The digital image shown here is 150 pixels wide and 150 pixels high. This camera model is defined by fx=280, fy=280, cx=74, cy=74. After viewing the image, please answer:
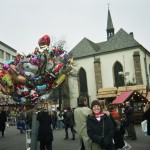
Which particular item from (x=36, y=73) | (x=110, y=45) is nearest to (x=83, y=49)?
(x=110, y=45)

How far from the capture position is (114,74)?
144 ft

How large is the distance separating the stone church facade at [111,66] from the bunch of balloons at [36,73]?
33.7m

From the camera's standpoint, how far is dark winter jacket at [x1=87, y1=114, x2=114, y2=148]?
5.00 meters

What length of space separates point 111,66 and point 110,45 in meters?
3.89

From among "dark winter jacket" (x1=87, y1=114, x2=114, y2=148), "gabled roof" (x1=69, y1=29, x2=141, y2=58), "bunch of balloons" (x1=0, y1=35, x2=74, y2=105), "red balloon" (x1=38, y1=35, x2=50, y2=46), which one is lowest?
"dark winter jacket" (x1=87, y1=114, x2=114, y2=148)

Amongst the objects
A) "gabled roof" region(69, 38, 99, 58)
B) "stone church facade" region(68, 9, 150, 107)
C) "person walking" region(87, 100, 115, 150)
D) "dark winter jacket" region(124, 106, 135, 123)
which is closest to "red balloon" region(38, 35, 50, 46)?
"person walking" region(87, 100, 115, 150)

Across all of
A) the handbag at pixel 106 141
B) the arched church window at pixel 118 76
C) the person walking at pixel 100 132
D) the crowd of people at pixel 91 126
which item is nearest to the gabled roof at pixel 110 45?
the arched church window at pixel 118 76

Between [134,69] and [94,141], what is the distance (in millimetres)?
37372

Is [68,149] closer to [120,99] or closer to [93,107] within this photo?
[93,107]

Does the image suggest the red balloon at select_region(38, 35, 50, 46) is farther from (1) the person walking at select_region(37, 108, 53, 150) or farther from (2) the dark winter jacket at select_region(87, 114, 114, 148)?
(2) the dark winter jacket at select_region(87, 114, 114, 148)

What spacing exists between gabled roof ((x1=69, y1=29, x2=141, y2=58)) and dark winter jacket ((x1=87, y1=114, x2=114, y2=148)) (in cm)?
3845

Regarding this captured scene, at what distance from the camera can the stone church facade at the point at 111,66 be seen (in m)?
41.8

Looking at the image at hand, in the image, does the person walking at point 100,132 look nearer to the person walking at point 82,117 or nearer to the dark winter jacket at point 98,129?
the dark winter jacket at point 98,129

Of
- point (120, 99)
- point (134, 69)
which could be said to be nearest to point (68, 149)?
point (120, 99)
